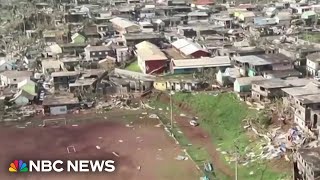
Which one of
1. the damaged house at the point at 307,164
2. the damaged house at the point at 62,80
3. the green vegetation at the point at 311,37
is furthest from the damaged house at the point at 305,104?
the green vegetation at the point at 311,37

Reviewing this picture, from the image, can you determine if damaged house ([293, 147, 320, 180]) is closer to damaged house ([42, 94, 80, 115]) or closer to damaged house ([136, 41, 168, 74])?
damaged house ([42, 94, 80, 115])

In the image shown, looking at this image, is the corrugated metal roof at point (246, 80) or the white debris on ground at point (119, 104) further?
the white debris on ground at point (119, 104)

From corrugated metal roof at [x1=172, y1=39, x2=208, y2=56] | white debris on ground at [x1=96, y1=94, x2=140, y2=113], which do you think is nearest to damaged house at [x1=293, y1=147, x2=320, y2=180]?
white debris on ground at [x1=96, y1=94, x2=140, y2=113]

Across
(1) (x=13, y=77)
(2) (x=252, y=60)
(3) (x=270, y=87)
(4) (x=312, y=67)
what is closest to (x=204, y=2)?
(2) (x=252, y=60)

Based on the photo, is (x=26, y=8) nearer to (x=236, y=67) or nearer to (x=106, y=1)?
(x=106, y=1)

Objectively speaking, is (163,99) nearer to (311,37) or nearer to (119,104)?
(119,104)

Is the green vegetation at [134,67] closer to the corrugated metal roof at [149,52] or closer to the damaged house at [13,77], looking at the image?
the corrugated metal roof at [149,52]
